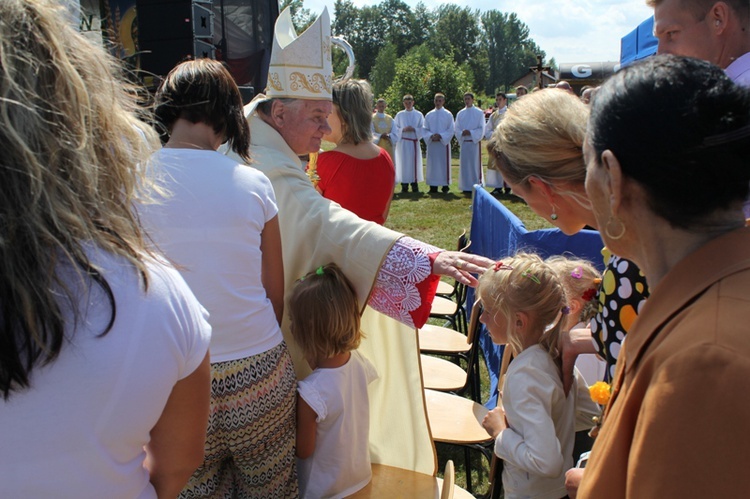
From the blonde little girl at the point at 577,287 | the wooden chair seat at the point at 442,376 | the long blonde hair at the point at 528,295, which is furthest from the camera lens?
the wooden chair seat at the point at 442,376

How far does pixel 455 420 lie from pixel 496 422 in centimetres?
81

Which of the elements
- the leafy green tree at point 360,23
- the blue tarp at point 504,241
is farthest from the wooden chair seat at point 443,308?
the leafy green tree at point 360,23

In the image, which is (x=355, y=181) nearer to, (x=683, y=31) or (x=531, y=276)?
(x=531, y=276)

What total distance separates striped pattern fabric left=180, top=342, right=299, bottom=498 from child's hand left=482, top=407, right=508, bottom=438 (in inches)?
23.5

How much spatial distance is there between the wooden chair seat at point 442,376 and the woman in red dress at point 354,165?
940mm

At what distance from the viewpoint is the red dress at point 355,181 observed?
348cm

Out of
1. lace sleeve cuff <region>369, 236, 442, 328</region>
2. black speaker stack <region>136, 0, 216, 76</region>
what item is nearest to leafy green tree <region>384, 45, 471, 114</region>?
black speaker stack <region>136, 0, 216, 76</region>

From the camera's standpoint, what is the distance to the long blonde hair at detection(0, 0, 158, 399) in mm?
752

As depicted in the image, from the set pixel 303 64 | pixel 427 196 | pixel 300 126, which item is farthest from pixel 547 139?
pixel 427 196

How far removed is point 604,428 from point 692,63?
522 mm

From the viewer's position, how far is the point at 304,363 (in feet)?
7.23

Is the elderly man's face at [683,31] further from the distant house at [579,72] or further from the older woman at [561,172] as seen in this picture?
the distant house at [579,72]

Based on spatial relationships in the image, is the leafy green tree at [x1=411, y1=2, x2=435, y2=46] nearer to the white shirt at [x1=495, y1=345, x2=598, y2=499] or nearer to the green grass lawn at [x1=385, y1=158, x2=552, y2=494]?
the green grass lawn at [x1=385, y1=158, x2=552, y2=494]

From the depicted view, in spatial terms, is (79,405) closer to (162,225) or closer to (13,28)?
(13,28)
